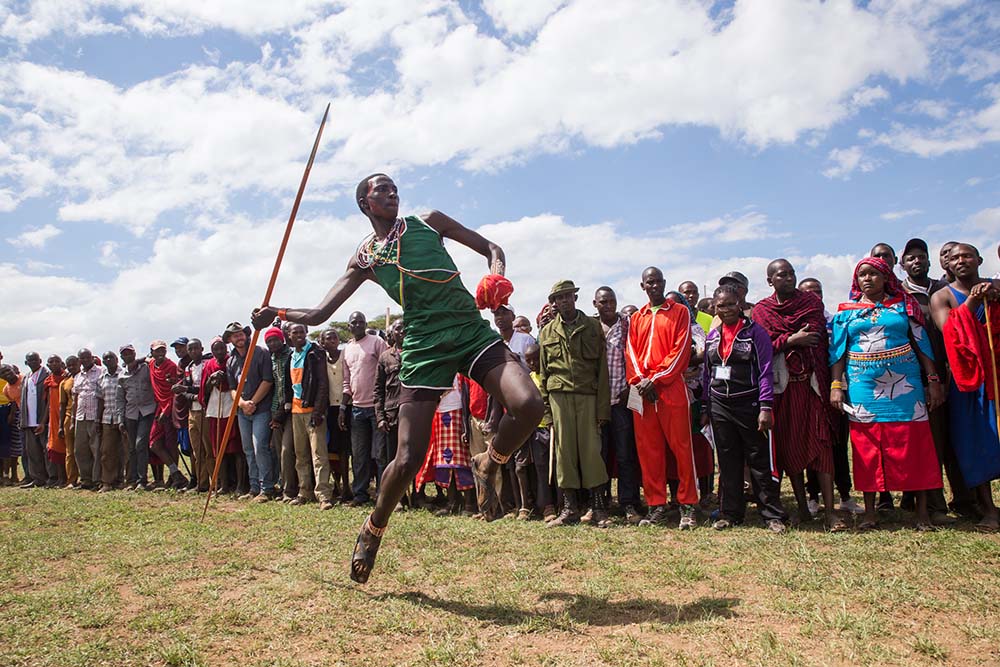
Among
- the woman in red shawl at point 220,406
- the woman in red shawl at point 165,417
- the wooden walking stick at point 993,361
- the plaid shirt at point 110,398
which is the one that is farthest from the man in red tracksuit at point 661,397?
the plaid shirt at point 110,398

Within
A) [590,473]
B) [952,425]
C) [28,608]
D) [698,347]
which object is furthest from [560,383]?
[28,608]

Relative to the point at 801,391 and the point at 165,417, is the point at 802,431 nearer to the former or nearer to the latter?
the point at 801,391

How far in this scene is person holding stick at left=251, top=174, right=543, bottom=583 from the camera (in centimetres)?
433

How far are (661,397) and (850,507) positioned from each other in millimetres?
1983

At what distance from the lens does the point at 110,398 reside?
11.7 m

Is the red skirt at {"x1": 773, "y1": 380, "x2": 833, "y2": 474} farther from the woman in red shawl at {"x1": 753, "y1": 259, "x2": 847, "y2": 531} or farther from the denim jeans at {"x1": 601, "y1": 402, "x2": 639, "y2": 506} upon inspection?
the denim jeans at {"x1": 601, "y1": 402, "x2": 639, "y2": 506}

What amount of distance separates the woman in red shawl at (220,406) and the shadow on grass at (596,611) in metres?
6.89

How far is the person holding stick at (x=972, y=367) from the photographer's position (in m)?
5.46

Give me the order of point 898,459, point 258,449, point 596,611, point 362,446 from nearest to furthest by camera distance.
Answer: point 596,611
point 898,459
point 362,446
point 258,449

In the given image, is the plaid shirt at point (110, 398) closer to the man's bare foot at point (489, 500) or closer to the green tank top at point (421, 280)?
the man's bare foot at point (489, 500)

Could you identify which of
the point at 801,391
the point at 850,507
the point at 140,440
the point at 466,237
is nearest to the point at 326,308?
the point at 466,237

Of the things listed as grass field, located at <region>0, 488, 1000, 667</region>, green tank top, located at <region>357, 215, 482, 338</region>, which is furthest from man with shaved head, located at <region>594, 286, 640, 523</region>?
green tank top, located at <region>357, 215, 482, 338</region>

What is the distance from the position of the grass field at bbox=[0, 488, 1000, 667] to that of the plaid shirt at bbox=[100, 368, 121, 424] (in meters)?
5.68

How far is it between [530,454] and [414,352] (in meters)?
3.44
